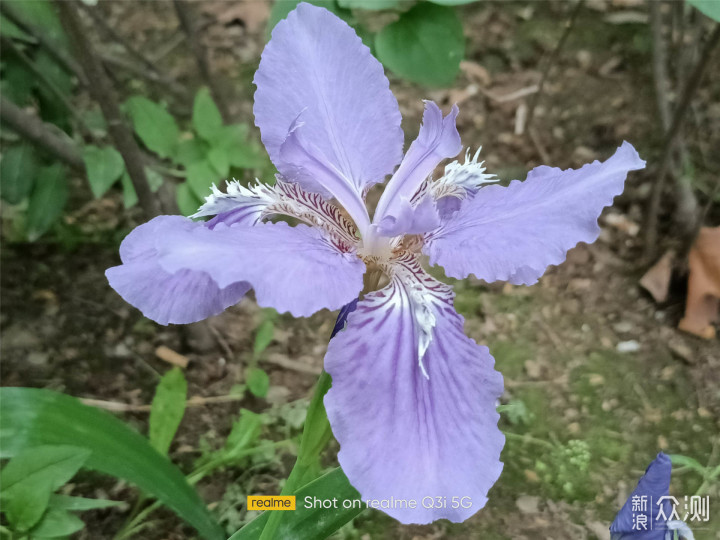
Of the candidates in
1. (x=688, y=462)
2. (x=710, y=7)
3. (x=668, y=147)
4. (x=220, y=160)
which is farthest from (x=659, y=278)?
(x=220, y=160)

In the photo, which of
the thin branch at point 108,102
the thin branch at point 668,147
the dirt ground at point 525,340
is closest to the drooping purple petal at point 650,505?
the dirt ground at point 525,340

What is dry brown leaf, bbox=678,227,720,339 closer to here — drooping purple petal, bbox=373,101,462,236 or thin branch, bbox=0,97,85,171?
drooping purple petal, bbox=373,101,462,236

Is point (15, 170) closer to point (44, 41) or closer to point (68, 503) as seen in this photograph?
point (44, 41)

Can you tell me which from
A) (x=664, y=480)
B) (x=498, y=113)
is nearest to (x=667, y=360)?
(x=664, y=480)

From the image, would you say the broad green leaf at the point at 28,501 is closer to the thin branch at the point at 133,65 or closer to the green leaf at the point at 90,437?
the green leaf at the point at 90,437

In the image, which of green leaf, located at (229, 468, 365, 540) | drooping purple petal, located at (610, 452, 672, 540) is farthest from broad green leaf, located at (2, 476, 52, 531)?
drooping purple petal, located at (610, 452, 672, 540)
